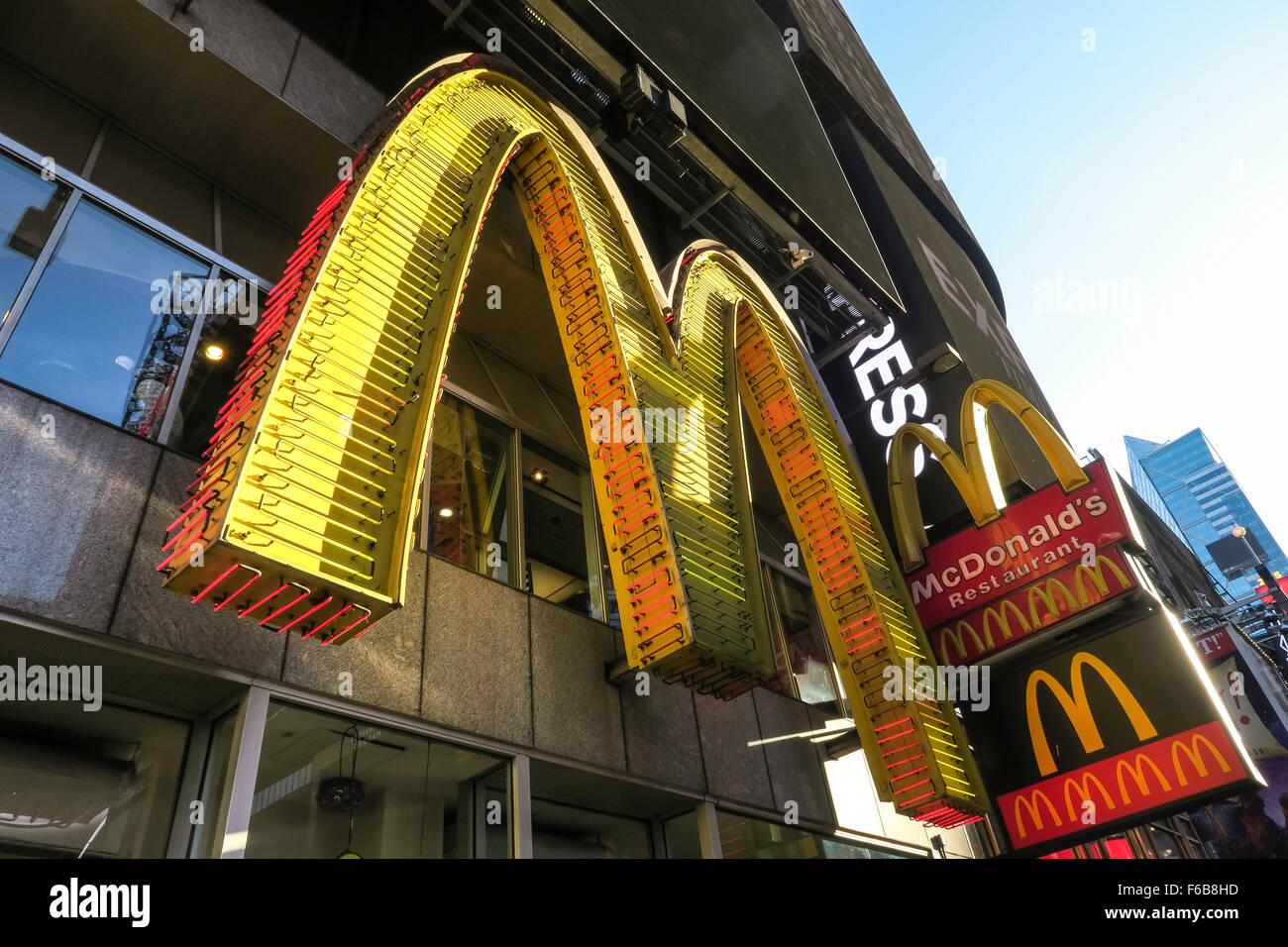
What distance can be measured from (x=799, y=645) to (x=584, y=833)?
558cm

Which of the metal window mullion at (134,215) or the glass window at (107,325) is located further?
the metal window mullion at (134,215)

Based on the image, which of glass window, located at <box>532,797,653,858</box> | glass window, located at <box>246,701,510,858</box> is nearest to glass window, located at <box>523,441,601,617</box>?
glass window, located at <box>532,797,653,858</box>

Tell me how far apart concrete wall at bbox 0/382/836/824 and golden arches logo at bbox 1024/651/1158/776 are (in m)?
2.88

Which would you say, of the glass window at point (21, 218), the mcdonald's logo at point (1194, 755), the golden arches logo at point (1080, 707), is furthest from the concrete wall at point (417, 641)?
the mcdonald's logo at point (1194, 755)

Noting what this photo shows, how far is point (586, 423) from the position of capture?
307 inches

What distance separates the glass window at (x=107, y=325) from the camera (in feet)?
22.1

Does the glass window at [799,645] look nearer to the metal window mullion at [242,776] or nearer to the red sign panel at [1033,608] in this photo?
the red sign panel at [1033,608]

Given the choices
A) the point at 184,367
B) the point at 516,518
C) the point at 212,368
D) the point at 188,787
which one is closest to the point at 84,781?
the point at 188,787

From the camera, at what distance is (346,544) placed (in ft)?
15.2

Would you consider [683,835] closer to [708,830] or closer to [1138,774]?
[708,830]

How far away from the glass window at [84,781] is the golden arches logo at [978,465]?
30.2 ft

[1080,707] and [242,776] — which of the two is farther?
[1080,707]
